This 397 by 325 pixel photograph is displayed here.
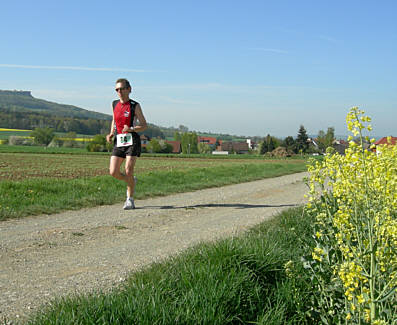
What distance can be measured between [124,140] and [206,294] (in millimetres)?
5640

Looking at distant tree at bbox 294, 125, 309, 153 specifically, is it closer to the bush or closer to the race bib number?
the bush

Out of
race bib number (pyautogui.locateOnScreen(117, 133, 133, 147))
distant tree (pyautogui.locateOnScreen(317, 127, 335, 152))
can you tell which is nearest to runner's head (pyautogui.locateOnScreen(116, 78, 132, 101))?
race bib number (pyautogui.locateOnScreen(117, 133, 133, 147))

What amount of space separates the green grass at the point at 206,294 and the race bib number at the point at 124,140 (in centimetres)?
442

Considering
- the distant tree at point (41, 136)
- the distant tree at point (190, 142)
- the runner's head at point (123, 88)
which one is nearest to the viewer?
the runner's head at point (123, 88)

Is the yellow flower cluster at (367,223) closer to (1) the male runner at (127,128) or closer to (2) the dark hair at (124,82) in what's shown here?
(1) the male runner at (127,128)

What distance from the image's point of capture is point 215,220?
7047 millimetres

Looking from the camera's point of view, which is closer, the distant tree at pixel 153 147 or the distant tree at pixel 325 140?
the distant tree at pixel 325 140

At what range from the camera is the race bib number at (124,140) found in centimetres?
836

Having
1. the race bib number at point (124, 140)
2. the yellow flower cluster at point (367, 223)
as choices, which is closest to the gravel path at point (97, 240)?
the race bib number at point (124, 140)

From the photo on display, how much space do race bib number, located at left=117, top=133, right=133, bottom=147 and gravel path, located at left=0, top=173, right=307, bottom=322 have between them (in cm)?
124

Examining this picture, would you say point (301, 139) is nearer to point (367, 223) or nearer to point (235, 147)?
point (235, 147)

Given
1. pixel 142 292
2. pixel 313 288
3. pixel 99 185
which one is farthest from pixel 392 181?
Result: pixel 99 185

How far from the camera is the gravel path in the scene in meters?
3.68

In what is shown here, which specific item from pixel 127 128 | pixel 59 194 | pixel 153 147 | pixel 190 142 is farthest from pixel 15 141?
pixel 127 128
